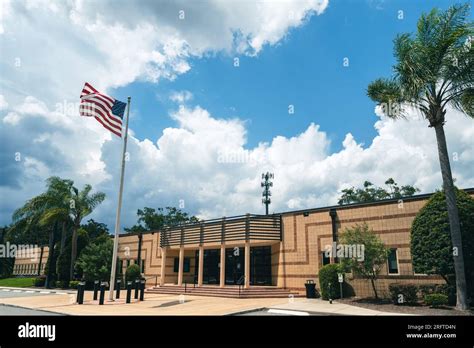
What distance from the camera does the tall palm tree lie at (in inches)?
1247

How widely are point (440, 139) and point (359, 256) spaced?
250 inches

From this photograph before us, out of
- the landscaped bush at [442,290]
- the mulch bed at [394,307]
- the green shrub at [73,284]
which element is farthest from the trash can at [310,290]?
the green shrub at [73,284]

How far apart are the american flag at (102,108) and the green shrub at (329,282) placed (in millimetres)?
13409

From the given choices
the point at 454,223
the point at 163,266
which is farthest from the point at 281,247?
the point at 454,223

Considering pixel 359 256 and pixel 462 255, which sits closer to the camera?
pixel 462 255

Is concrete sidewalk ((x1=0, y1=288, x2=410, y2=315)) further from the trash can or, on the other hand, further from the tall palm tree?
the tall palm tree

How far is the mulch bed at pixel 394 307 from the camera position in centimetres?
1290

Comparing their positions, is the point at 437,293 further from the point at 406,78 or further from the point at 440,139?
the point at 406,78

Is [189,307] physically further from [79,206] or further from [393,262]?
[79,206]

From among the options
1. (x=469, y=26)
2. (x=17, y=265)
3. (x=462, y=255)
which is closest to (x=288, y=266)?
(x=462, y=255)

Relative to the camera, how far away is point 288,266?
22672mm

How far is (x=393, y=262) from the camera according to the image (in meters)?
18.8

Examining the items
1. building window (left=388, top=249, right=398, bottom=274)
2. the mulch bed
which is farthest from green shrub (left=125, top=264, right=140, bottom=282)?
building window (left=388, top=249, right=398, bottom=274)
